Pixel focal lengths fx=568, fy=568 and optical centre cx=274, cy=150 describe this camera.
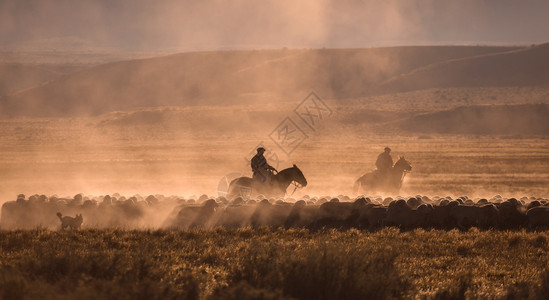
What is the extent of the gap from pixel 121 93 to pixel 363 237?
10221 centimetres

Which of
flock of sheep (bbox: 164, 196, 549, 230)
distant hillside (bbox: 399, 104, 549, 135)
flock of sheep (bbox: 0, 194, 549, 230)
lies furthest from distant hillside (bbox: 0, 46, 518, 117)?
flock of sheep (bbox: 164, 196, 549, 230)

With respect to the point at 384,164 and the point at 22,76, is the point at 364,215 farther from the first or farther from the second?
the point at 22,76

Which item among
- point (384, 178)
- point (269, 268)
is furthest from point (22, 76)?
point (269, 268)

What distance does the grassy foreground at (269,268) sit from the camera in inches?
239

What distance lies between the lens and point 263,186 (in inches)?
626

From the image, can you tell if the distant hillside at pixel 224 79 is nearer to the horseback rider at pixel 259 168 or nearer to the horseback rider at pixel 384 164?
the horseback rider at pixel 384 164

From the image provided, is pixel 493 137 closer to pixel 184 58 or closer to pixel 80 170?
pixel 80 170

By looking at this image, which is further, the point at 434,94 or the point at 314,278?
the point at 434,94

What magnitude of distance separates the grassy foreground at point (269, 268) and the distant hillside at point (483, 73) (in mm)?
96670

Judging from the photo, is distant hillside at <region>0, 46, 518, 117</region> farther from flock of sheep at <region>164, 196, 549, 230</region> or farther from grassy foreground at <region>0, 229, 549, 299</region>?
grassy foreground at <region>0, 229, 549, 299</region>

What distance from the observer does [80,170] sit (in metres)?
35.4

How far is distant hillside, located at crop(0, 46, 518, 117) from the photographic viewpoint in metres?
99.8

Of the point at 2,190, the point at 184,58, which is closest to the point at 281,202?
the point at 2,190

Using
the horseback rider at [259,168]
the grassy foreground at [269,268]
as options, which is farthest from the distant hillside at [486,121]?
the grassy foreground at [269,268]
